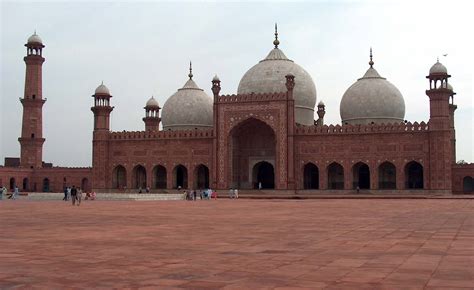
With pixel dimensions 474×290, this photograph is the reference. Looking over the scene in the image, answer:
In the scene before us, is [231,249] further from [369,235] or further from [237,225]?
[237,225]

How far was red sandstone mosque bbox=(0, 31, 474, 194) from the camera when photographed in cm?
2909

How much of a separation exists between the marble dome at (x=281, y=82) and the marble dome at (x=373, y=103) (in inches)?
84.8

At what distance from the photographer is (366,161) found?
2959cm

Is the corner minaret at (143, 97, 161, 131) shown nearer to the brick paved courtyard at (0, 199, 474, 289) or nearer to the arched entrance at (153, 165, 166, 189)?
the arched entrance at (153, 165, 166, 189)

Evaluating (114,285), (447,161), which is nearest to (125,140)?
(447,161)

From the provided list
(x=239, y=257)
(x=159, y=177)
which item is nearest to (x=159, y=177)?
(x=159, y=177)

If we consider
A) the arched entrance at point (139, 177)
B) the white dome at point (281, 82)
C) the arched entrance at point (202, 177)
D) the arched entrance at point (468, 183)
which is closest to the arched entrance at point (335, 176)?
the white dome at point (281, 82)

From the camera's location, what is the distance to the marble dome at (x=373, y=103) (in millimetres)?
33062

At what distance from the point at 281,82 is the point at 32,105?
53.2 feet

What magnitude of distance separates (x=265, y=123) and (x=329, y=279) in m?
27.1

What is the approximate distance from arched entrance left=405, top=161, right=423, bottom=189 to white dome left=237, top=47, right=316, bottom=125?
21.9ft

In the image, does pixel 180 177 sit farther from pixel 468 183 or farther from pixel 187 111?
pixel 468 183

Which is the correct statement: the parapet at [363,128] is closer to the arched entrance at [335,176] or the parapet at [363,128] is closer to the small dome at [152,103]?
the arched entrance at [335,176]

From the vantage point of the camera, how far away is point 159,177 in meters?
35.1
